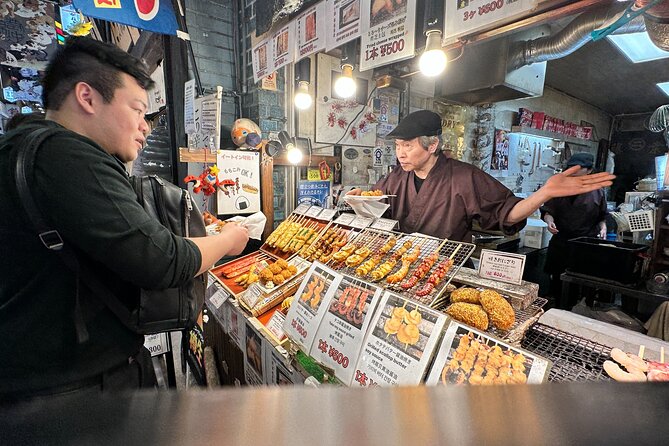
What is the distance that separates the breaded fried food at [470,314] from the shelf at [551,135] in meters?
9.39

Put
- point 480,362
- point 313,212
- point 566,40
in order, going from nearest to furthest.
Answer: point 480,362, point 313,212, point 566,40

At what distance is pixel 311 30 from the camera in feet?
13.1

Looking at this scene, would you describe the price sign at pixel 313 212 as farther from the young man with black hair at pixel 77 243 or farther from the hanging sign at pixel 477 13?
the young man with black hair at pixel 77 243

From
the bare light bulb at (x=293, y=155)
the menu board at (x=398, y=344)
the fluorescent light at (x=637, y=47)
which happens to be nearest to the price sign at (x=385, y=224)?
the menu board at (x=398, y=344)

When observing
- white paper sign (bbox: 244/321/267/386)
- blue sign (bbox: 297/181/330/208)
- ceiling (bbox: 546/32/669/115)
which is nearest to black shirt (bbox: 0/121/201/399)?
white paper sign (bbox: 244/321/267/386)

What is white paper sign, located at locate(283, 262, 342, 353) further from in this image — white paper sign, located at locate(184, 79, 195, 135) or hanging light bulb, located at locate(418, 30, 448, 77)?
white paper sign, located at locate(184, 79, 195, 135)

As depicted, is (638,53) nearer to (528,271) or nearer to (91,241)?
(528,271)

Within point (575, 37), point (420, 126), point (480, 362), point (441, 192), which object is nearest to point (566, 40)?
point (575, 37)

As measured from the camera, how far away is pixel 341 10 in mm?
3615

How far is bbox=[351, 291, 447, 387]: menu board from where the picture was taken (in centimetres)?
142

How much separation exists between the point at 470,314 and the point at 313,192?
500cm

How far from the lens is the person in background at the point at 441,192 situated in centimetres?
320

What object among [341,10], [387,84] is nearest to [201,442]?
[341,10]

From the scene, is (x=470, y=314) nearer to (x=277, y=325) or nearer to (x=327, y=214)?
(x=277, y=325)
